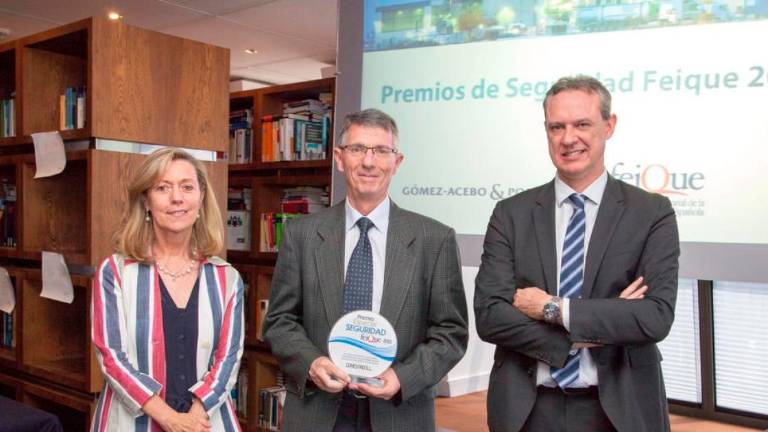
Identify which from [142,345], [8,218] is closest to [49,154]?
[8,218]

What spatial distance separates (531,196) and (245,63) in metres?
7.26

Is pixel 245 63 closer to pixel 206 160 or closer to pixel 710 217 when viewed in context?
pixel 206 160

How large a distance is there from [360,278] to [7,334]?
2.82 metres

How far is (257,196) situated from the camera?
198 inches

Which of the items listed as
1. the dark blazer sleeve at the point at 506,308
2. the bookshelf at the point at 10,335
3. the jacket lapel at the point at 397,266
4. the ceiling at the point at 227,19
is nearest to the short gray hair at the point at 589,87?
the dark blazer sleeve at the point at 506,308

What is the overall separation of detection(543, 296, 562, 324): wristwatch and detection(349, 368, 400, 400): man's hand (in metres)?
0.42

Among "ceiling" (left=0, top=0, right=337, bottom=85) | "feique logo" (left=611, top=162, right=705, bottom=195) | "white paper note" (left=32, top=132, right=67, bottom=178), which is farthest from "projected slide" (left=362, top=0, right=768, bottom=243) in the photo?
"ceiling" (left=0, top=0, right=337, bottom=85)

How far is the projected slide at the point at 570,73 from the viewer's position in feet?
7.64

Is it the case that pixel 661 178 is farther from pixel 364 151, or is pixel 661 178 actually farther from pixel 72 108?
pixel 72 108

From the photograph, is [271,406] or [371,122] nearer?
[371,122]

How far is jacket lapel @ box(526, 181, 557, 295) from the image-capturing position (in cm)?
190

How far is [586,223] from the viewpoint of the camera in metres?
1.94

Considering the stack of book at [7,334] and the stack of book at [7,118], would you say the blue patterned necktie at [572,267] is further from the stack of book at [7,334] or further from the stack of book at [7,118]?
the stack of book at [7,118]

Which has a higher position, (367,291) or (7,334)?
(367,291)
